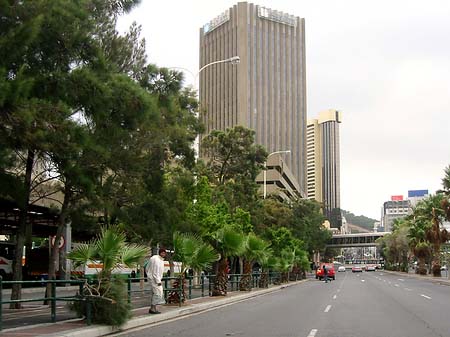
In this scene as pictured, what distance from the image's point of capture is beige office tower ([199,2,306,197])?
72.4m

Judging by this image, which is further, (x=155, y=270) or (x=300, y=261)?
(x=300, y=261)

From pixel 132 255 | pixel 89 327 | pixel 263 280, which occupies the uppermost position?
pixel 132 255

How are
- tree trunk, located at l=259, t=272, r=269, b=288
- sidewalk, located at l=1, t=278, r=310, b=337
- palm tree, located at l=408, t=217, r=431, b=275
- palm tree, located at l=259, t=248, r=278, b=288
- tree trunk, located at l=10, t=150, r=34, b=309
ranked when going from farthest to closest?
palm tree, located at l=408, t=217, r=431, b=275
tree trunk, located at l=259, t=272, r=269, b=288
palm tree, located at l=259, t=248, r=278, b=288
tree trunk, located at l=10, t=150, r=34, b=309
sidewalk, located at l=1, t=278, r=310, b=337

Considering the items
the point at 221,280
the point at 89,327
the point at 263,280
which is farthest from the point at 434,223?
the point at 89,327

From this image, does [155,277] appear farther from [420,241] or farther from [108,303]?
[420,241]

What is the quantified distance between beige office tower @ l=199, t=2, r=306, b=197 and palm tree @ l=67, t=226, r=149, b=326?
49563 mm

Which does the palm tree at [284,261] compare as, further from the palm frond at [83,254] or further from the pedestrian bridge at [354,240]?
the pedestrian bridge at [354,240]

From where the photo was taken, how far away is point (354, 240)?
14700 cm

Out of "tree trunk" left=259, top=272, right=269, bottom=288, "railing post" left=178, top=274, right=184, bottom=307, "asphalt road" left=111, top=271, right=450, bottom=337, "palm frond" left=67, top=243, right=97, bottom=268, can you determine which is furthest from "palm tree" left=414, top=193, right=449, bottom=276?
"palm frond" left=67, top=243, right=97, bottom=268

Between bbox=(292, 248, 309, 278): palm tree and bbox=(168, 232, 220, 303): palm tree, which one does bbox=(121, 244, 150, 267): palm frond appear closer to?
bbox=(168, 232, 220, 303): palm tree

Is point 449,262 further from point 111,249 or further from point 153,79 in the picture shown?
point 111,249

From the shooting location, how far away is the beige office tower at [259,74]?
72.4 meters

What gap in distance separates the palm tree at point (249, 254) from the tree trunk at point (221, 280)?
3.35 meters

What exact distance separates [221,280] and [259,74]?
70.0 meters
